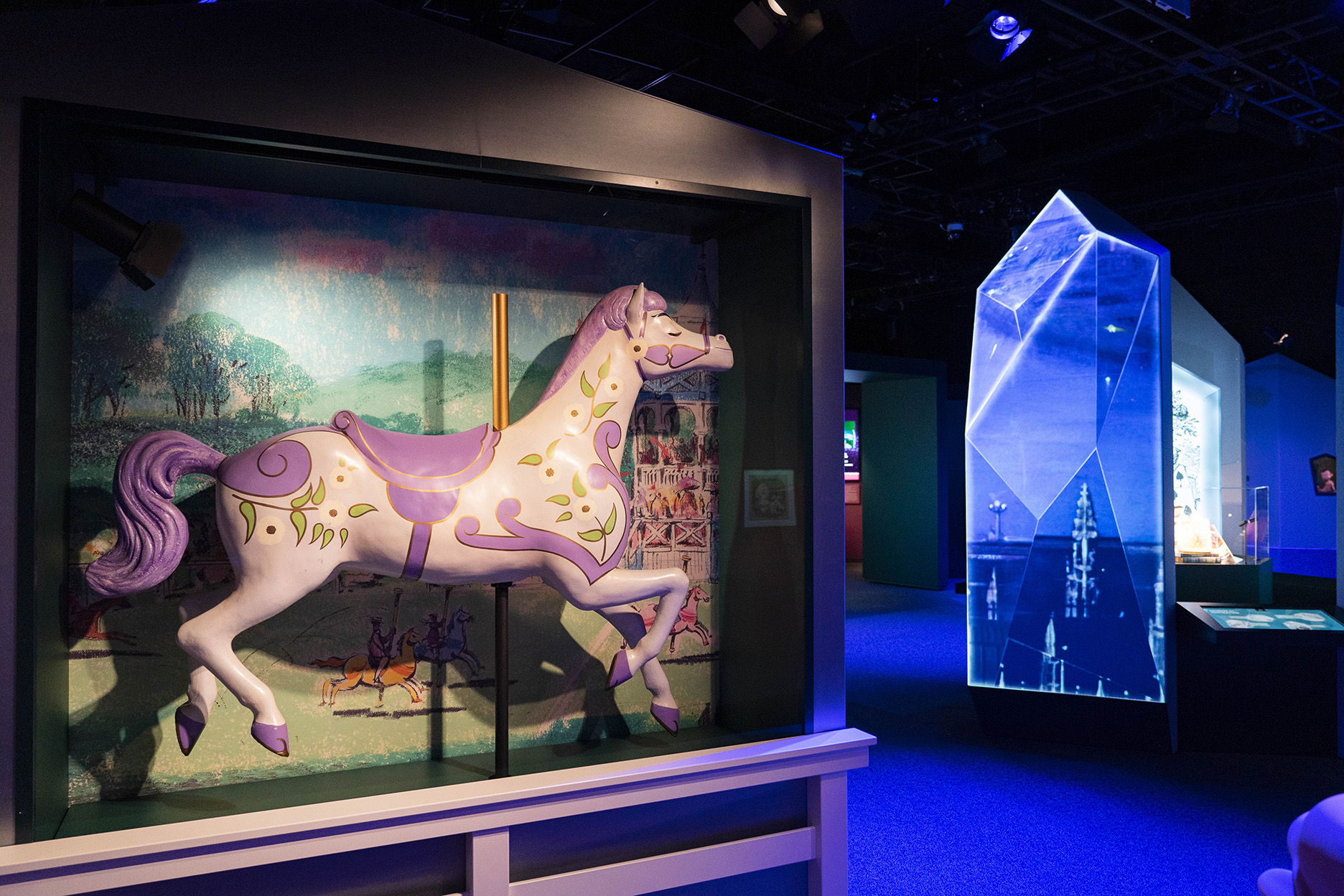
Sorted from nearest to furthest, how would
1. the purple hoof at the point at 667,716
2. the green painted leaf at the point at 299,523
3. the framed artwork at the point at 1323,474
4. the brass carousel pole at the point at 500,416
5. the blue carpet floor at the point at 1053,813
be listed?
1. the green painted leaf at the point at 299,523
2. the brass carousel pole at the point at 500,416
3. the purple hoof at the point at 667,716
4. the blue carpet floor at the point at 1053,813
5. the framed artwork at the point at 1323,474

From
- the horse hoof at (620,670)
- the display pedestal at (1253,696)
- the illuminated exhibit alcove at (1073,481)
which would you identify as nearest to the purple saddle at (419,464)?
the horse hoof at (620,670)

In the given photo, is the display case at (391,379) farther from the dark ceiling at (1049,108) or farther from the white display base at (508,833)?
the dark ceiling at (1049,108)

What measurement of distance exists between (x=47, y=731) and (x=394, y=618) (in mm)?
778

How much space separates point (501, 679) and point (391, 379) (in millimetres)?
867

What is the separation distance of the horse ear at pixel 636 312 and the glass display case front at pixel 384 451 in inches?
3.1

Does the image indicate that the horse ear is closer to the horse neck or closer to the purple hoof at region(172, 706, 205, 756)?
the horse neck

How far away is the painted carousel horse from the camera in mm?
1877

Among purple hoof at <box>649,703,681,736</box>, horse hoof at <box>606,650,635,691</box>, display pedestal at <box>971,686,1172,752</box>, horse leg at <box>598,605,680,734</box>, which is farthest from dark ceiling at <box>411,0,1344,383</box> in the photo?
display pedestal at <box>971,686,1172,752</box>

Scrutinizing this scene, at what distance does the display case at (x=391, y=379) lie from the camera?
1.81m

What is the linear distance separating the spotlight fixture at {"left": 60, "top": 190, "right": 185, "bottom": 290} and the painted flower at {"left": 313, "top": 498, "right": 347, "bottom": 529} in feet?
2.17

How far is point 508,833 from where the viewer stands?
6.43 feet

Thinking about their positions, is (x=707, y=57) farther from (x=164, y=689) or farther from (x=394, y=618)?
(x=164, y=689)

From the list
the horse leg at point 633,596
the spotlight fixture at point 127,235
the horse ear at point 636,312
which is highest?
the spotlight fixture at point 127,235

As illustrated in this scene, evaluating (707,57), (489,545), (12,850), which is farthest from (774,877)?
(707,57)
